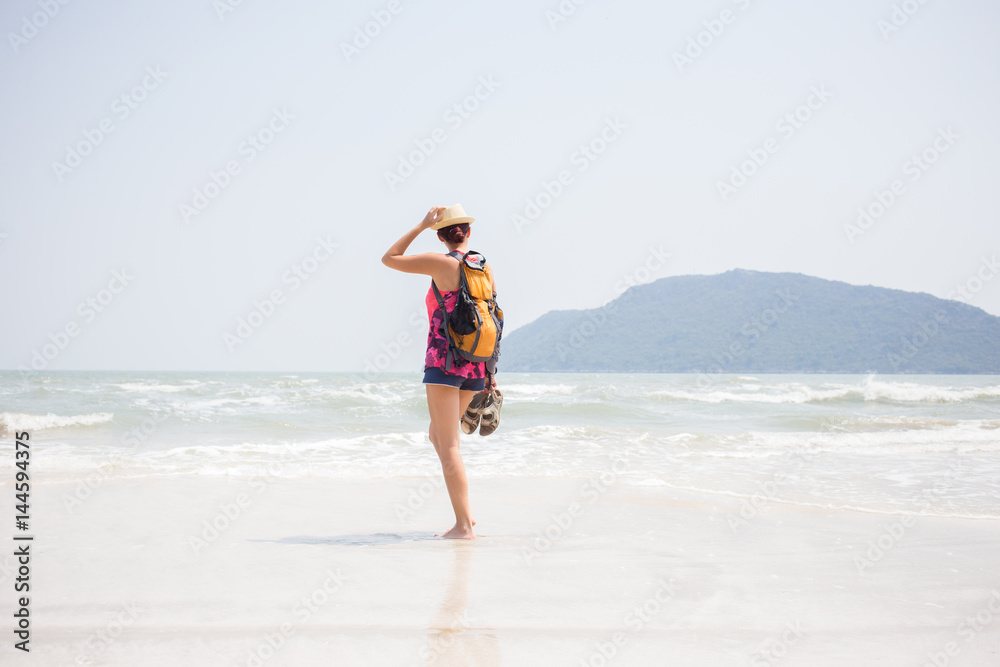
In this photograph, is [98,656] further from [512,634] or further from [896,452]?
[896,452]

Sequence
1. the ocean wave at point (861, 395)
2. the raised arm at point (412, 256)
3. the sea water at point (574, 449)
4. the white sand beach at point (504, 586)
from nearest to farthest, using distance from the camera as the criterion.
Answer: the white sand beach at point (504, 586), the raised arm at point (412, 256), the sea water at point (574, 449), the ocean wave at point (861, 395)

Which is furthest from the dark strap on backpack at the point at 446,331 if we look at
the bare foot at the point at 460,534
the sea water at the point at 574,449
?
the sea water at the point at 574,449

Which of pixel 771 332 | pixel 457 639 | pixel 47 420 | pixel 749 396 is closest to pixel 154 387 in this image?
pixel 47 420

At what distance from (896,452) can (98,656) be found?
9.11 m

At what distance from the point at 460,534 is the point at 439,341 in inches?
45.1

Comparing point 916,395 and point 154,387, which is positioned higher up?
point 154,387

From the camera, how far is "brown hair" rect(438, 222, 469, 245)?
390cm

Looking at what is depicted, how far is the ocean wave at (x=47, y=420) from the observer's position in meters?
10.8

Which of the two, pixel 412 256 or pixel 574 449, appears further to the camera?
pixel 574 449

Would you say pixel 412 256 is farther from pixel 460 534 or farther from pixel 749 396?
pixel 749 396

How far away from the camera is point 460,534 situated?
13.0 ft

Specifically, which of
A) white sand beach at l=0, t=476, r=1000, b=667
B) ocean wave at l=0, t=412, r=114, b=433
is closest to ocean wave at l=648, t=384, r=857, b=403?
ocean wave at l=0, t=412, r=114, b=433

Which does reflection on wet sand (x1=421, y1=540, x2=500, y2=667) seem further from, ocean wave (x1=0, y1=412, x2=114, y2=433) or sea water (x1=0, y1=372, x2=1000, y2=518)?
ocean wave (x1=0, y1=412, x2=114, y2=433)

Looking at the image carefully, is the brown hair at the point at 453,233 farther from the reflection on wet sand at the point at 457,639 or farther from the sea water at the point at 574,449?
the sea water at the point at 574,449
